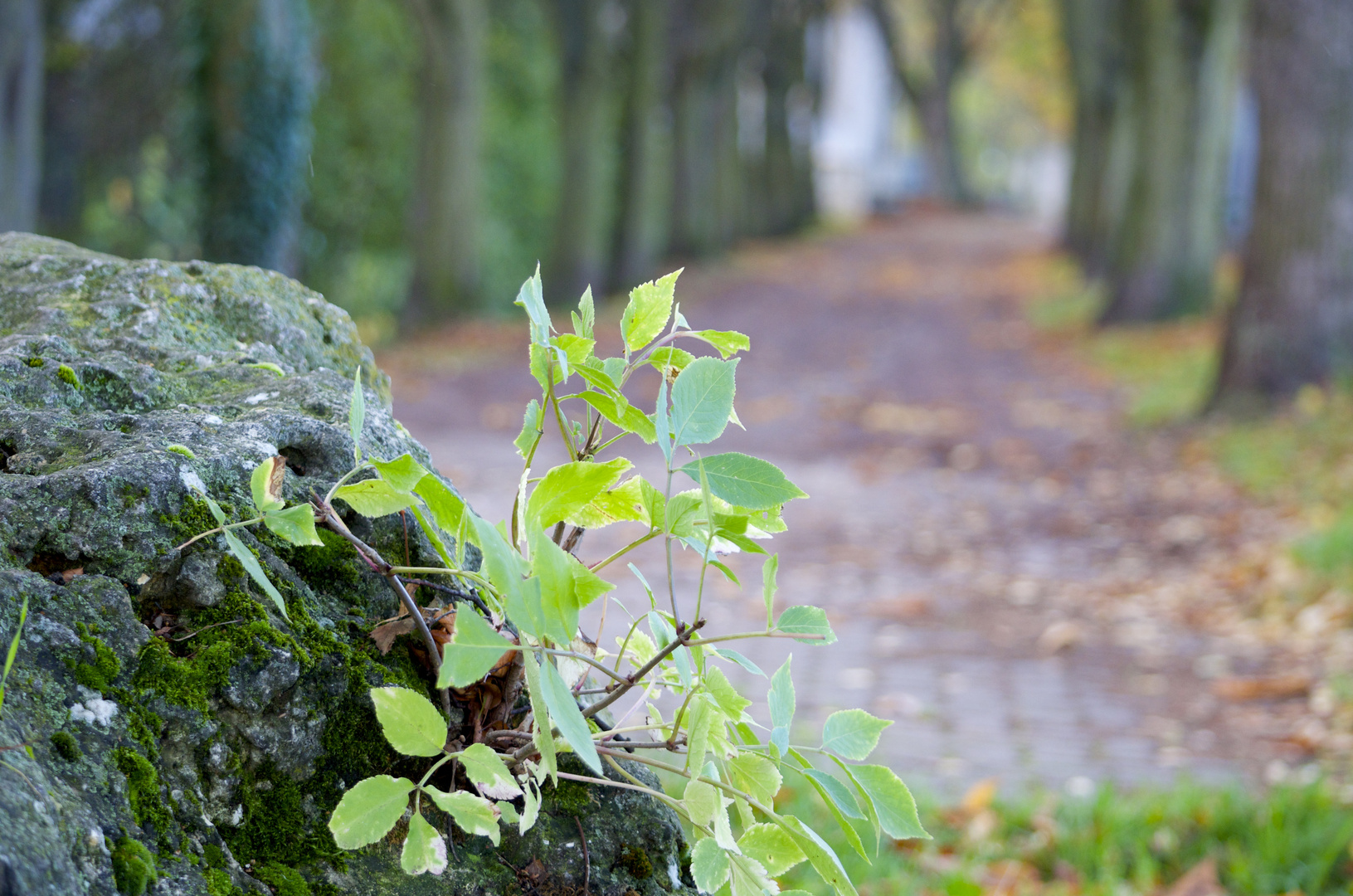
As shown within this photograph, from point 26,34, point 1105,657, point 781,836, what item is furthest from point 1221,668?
point 26,34

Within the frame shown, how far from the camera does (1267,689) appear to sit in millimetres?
5043

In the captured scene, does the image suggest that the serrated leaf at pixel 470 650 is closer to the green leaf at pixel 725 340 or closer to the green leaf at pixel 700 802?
A: the green leaf at pixel 700 802

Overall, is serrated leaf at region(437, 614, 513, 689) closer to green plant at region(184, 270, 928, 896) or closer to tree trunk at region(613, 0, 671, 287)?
green plant at region(184, 270, 928, 896)

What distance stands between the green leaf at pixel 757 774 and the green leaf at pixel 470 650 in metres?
0.31

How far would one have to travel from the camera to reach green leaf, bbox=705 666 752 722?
3.55 ft

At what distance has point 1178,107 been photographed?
15789 millimetres

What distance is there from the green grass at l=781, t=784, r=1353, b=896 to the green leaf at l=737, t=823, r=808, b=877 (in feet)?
6.86

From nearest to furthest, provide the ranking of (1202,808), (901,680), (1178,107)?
1. (1202,808)
2. (901,680)
3. (1178,107)

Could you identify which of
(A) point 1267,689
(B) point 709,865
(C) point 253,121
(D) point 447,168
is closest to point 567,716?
(B) point 709,865

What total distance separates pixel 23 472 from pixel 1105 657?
5250mm

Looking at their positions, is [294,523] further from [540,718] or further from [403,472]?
[540,718]

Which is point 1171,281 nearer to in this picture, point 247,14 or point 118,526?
point 247,14

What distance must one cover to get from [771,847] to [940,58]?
4519 cm

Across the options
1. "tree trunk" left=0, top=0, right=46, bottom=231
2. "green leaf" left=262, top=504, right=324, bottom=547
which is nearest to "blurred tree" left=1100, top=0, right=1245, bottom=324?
"tree trunk" left=0, top=0, right=46, bottom=231
